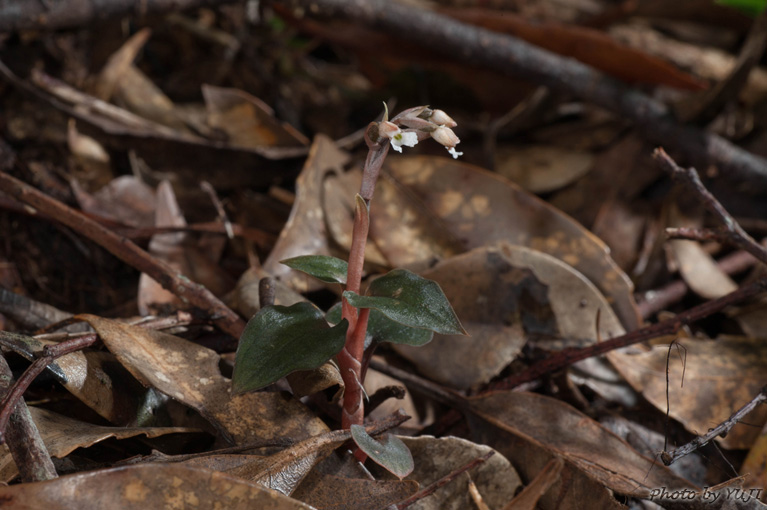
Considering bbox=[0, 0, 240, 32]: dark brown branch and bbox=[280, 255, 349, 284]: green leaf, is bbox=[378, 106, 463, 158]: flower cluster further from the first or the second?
bbox=[0, 0, 240, 32]: dark brown branch

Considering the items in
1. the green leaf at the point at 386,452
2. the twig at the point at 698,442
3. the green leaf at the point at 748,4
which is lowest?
the twig at the point at 698,442

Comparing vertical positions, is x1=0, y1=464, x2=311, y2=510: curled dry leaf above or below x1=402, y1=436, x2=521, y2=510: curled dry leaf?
above

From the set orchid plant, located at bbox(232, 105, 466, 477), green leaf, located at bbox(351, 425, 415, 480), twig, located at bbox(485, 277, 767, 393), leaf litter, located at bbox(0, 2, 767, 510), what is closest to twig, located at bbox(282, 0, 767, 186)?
leaf litter, located at bbox(0, 2, 767, 510)

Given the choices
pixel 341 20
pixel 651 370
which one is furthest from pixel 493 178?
pixel 341 20

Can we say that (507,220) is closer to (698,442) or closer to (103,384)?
(698,442)

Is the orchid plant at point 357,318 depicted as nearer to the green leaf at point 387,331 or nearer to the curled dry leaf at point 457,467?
the green leaf at point 387,331

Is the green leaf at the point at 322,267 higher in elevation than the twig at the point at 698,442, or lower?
higher

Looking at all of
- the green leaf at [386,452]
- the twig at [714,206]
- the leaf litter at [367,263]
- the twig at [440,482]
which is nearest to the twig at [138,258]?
the leaf litter at [367,263]
